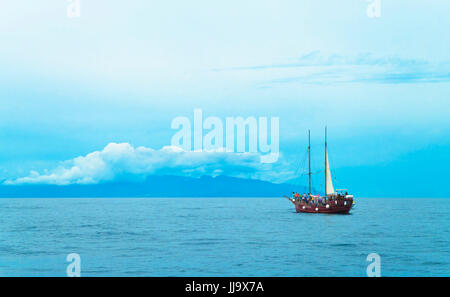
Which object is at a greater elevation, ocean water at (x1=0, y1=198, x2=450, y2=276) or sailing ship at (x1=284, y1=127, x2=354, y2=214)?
sailing ship at (x1=284, y1=127, x2=354, y2=214)

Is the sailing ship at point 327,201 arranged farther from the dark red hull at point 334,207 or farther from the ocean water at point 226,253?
the ocean water at point 226,253

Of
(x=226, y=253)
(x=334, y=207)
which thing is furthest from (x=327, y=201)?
(x=226, y=253)

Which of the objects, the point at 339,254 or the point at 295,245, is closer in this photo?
the point at 339,254

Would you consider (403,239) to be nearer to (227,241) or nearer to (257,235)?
(257,235)

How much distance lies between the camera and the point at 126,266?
1195 inches

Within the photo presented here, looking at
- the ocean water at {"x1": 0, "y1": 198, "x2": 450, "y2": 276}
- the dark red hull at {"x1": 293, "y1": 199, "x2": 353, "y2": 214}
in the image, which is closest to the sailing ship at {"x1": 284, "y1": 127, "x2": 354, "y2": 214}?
the dark red hull at {"x1": 293, "y1": 199, "x2": 353, "y2": 214}

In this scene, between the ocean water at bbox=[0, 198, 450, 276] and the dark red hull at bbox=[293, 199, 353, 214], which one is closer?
the ocean water at bbox=[0, 198, 450, 276]

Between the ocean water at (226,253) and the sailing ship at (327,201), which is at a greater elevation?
the sailing ship at (327,201)

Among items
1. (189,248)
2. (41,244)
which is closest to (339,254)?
(189,248)

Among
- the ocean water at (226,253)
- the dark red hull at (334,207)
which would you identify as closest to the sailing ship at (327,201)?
the dark red hull at (334,207)

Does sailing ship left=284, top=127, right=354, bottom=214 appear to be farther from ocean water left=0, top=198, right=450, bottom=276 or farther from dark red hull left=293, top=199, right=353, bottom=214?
ocean water left=0, top=198, right=450, bottom=276

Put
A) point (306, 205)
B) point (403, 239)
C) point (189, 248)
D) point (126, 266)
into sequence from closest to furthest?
point (126, 266) → point (189, 248) → point (403, 239) → point (306, 205)
